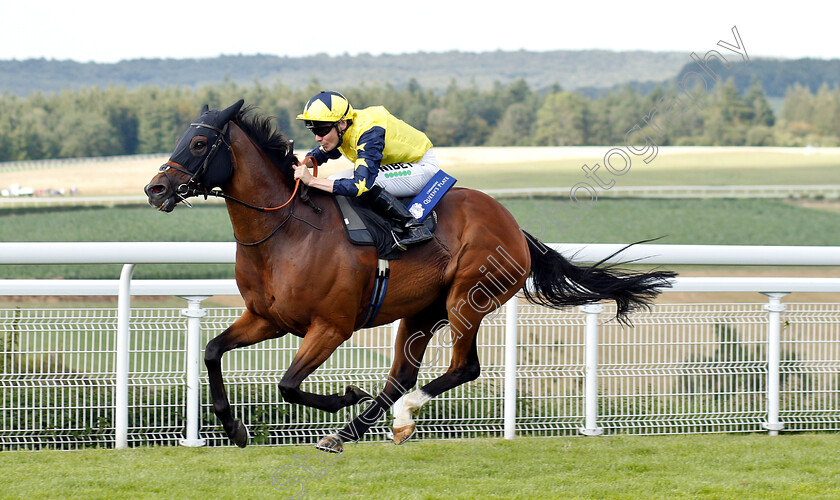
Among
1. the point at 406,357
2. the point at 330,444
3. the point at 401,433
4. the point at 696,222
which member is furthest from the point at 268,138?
the point at 696,222

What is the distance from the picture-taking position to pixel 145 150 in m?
53.4

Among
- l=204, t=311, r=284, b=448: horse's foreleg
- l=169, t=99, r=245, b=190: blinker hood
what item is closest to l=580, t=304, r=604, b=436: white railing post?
l=204, t=311, r=284, b=448: horse's foreleg

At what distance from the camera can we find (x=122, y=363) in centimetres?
429

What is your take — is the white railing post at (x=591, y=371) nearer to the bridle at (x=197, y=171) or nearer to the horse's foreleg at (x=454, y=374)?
the horse's foreleg at (x=454, y=374)

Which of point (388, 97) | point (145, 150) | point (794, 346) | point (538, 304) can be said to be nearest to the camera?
point (538, 304)

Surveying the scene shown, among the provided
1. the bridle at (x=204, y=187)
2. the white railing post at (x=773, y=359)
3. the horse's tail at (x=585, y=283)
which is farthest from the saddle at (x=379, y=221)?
the white railing post at (x=773, y=359)

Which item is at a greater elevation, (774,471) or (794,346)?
(794,346)

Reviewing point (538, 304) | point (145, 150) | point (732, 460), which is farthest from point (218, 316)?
point (145, 150)

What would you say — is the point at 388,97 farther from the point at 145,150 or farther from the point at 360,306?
the point at 360,306

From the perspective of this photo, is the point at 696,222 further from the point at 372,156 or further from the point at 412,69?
the point at 412,69

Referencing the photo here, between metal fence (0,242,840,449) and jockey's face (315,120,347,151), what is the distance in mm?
1115

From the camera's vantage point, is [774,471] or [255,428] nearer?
[774,471]

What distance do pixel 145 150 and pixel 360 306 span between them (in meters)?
52.5

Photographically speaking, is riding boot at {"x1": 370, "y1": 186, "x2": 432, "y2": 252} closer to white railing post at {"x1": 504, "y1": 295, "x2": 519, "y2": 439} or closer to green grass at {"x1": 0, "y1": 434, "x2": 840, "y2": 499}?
white railing post at {"x1": 504, "y1": 295, "x2": 519, "y2": 439}
